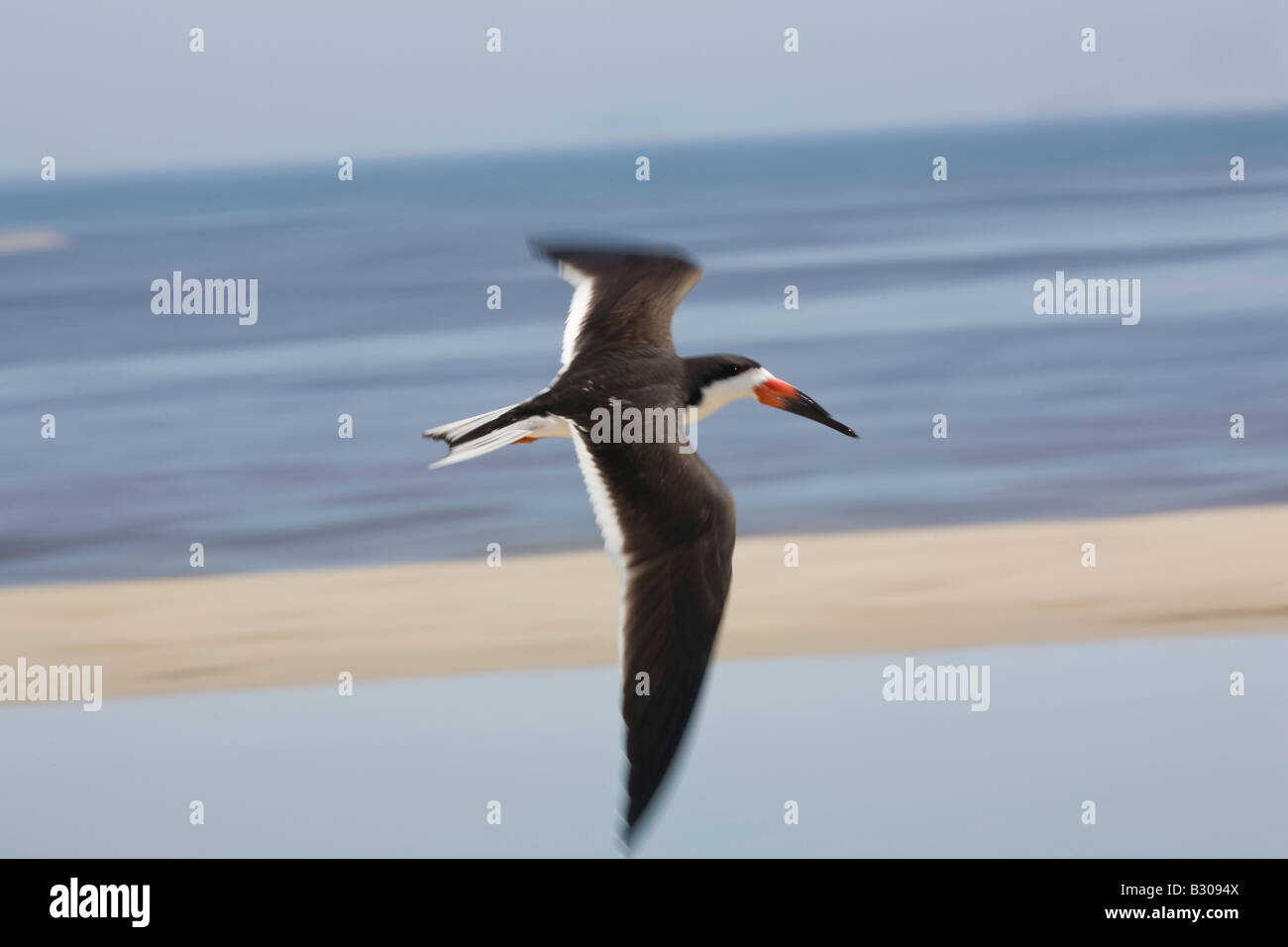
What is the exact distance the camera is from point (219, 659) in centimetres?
691

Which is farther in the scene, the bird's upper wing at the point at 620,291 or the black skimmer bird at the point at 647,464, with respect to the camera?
the bird's upper wing at the point at 620,291

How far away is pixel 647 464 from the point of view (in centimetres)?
470

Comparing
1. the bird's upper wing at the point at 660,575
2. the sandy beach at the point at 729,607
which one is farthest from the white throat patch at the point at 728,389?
the sandy beach at the point at 729,607

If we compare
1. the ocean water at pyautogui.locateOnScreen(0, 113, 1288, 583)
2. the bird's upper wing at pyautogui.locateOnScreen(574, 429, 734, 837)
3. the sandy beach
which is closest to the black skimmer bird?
the bird's upper wing at pyautogui.locateOnScreen(574, 429, 734, 837)

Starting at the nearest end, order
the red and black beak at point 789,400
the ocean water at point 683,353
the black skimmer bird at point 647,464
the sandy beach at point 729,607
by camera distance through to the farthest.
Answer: the black skimmer bird at point 647,464
the red and black beak at point 789,400
the sandy beach at point 729,607
the ocean water at point 683,353

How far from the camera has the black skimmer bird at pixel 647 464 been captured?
414 centimetres

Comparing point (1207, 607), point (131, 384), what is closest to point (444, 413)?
point (131, 384)

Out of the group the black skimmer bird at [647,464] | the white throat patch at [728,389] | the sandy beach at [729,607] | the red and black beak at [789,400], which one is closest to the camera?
the black skimmer bird at [647,464]

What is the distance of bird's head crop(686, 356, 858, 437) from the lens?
5.36 metres

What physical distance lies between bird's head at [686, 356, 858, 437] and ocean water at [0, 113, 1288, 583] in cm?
343

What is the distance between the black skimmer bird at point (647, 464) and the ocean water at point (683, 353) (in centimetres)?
324

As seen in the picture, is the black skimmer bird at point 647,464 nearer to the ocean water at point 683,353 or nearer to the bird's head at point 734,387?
the bird's head at point 734,387

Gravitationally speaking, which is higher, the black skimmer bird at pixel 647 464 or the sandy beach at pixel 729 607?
the black skimmer bird at pixel 647 464

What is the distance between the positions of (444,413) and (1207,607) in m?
7.11
